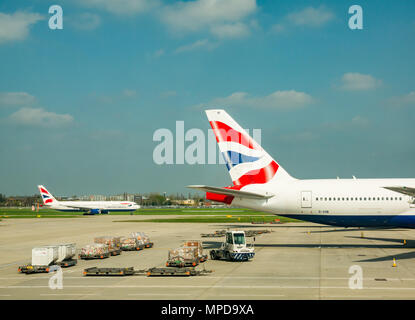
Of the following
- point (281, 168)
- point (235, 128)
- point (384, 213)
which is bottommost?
point (384, 213)

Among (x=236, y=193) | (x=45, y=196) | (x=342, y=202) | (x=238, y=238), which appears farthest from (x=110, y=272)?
(x=45, y=196)

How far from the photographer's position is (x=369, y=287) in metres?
21.2

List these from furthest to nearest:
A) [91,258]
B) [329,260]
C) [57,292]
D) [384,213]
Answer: [384,213] → [91,258] → [329,260] → [57,292]

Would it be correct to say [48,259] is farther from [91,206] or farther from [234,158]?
[91,206]

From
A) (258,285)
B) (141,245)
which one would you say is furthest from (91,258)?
(258,285)

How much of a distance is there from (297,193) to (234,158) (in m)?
6.83

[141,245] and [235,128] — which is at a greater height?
[235,128]

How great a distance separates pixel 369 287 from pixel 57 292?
15707 millimetres

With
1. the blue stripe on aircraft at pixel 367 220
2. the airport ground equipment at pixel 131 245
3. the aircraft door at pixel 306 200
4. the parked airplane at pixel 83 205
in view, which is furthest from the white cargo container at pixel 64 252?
the parked airplane at pixel 83 205

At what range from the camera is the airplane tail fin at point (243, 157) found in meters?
40.3

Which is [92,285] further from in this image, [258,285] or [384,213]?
[384,213]

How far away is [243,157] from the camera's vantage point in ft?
133

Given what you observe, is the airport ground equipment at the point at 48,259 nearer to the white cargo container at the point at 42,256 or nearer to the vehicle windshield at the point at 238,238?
the white cargo container at the point at 42,256
